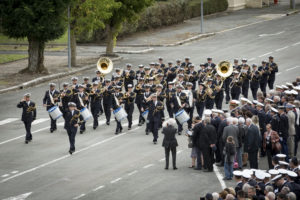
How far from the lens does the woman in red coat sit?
2147 centimetres

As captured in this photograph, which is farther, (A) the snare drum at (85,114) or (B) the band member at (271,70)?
(B) the band member at (271,70)

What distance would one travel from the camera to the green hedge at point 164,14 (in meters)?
55.6

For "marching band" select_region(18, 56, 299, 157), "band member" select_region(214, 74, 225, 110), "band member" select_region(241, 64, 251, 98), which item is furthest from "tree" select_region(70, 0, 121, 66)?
"band member" select_region(214, 74, 225, 110)

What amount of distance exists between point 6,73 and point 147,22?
18.7 metres

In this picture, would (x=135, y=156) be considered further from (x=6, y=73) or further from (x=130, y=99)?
(x=6, y=73)

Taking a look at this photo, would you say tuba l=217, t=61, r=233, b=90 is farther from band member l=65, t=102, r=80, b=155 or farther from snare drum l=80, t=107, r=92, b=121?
band member l=65, t=102, r=80, b=155

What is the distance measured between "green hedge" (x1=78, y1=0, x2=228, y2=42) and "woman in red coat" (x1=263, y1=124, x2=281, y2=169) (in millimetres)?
34437

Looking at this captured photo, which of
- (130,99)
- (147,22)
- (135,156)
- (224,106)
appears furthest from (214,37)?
(135,156)

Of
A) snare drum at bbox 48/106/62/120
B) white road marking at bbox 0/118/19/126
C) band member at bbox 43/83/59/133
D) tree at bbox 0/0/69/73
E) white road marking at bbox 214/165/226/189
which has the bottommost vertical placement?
white road marking at bbox 214/165/226/189

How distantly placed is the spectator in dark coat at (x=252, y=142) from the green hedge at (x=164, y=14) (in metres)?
34.8

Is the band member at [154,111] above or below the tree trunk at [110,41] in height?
below

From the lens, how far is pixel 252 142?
20984 mm

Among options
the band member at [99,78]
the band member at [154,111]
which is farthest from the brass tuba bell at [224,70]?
the band member at [99,78]

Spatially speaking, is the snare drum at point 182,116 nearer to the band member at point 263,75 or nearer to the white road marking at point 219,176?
the white road marking at point 219,176
